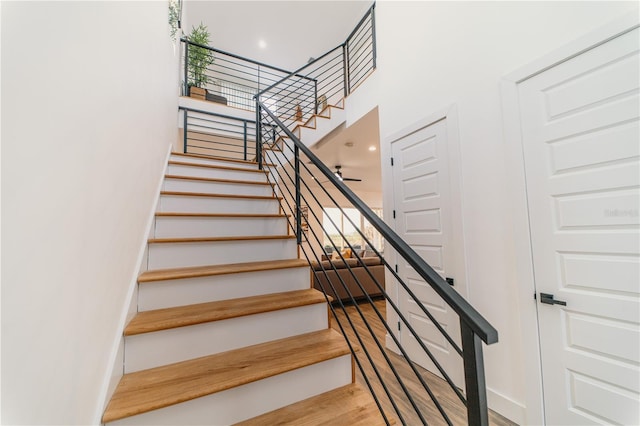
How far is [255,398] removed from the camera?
1.16m

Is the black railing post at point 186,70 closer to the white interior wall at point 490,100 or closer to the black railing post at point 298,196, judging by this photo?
the black railing post at point 298,196

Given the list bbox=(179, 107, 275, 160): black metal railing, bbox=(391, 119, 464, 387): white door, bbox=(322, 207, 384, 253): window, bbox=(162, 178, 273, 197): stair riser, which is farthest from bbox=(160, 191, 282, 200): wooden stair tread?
bbox=(322, 207, 384, 253): window

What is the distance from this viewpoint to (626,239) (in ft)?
4.11

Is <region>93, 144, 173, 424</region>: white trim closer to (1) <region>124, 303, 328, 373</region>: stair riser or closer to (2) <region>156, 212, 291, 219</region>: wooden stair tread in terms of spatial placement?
(1) <region>124, 303, 328, 373</region>: stair riser

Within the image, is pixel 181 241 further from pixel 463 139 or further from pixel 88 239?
pixel 463 139

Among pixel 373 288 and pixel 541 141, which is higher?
pixel 541 141

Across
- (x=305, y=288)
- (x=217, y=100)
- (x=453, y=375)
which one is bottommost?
(x=453, y=375)

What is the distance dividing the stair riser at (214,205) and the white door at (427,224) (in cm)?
126

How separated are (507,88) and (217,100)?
4333mm

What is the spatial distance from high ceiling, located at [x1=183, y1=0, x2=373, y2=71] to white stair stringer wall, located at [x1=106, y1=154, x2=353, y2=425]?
397cm

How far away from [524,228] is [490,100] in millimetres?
926

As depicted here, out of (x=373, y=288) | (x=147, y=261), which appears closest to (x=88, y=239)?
(x=147, y=261)

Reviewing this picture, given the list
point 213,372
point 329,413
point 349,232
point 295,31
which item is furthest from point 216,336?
point 349,232

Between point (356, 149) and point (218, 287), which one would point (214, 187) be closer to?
point (218, 287)
